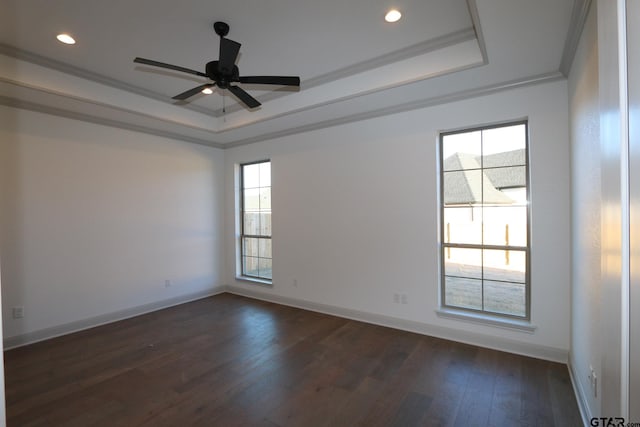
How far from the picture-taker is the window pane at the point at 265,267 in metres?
5.16

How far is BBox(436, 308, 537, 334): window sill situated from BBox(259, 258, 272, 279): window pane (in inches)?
112

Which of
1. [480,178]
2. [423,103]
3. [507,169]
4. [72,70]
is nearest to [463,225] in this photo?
[480,178]

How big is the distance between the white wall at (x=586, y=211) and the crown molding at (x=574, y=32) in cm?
6

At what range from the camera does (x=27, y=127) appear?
340 centimetres

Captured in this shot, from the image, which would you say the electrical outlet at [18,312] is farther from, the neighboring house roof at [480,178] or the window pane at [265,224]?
the neighboring house roof at [480,178]

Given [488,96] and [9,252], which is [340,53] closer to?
[488,96]

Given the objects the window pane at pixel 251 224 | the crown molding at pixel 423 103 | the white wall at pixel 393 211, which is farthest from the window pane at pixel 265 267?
the crown molding at pixel 423 103

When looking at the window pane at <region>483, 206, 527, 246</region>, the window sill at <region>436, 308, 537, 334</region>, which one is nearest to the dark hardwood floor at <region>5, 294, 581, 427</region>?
the window sill at <region>436, 308, 537, 334</region>

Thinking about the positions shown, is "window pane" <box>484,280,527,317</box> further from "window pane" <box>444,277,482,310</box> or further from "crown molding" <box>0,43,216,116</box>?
"crown molding" <box>0,43,216,116</box>

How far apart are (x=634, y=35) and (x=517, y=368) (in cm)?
297

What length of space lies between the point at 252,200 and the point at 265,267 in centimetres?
125

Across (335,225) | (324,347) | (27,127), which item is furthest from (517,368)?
(27,127)

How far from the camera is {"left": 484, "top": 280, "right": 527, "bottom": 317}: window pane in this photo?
3119 mm

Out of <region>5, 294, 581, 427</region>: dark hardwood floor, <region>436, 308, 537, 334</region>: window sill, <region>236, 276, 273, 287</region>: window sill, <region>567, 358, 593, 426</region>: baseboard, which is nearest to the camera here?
<region>567, 358, 593, 426</region>: baseboard
